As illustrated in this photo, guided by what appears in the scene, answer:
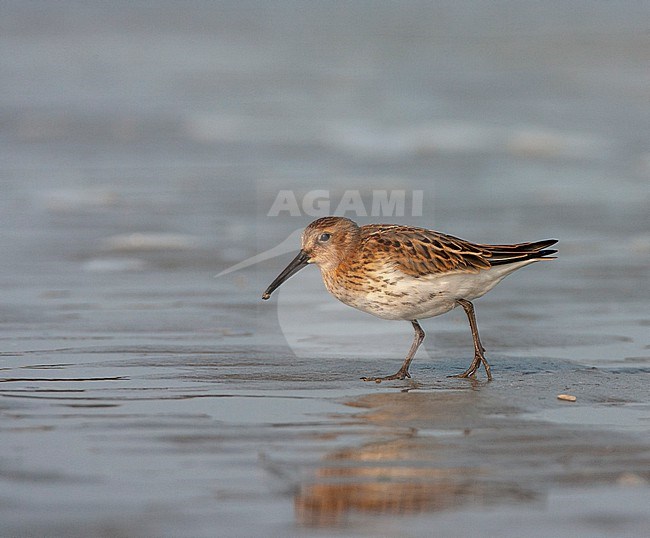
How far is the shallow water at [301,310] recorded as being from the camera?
482 centimetres

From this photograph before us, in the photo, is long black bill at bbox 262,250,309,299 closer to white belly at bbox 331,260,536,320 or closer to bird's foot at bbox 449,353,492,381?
white belly at bbox 331,260,536,320

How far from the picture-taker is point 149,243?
34.4 feet

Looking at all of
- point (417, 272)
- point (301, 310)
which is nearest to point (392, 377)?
point (417, 272)

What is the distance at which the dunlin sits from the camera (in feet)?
23.0

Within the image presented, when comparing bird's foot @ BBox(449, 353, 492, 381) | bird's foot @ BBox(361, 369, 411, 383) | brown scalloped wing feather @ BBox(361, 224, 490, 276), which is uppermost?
brown scalloped wing feather @ BBox(361, 224, 490, 276)

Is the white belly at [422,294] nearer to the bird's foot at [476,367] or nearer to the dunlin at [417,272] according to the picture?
the dunlin at [417,272]

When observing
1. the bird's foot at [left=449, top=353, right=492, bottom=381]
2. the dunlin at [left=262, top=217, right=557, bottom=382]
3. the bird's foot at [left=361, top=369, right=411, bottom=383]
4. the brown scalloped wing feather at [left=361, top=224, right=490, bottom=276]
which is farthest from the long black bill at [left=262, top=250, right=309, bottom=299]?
the bird's foot at [left=449, top=353, right=492, bottom=381]

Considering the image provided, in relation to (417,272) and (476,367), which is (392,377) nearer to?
(476,367)

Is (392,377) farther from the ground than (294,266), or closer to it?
closer to it

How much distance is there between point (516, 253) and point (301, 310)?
200 centimetres

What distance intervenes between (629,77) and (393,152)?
6716mm

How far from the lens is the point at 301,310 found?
8672 millimetres

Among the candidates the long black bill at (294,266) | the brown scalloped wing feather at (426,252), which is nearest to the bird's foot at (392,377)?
the brown scalloped wing feather at (426,252)

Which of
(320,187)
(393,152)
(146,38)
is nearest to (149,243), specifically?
(320,187)
